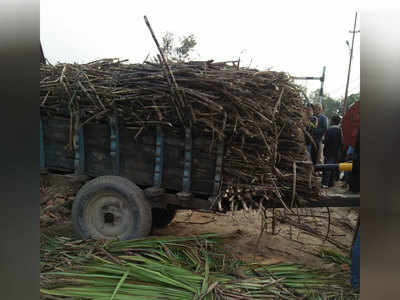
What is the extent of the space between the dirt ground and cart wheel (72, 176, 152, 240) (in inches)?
15.2

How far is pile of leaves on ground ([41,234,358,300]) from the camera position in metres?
2.49

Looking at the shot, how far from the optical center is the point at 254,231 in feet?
15.0

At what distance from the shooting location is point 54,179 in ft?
12.3

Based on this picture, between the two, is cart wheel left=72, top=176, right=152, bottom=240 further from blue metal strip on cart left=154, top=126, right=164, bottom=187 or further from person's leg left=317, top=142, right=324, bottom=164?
person's leg left=317, top=142, right=324, bottom=164

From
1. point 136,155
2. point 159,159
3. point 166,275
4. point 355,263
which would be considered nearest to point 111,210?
point 136,155

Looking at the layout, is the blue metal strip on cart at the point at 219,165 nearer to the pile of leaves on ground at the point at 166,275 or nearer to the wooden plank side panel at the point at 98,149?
the pile of leaves on ground at the point at 166,275

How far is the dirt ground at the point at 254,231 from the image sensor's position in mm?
3695

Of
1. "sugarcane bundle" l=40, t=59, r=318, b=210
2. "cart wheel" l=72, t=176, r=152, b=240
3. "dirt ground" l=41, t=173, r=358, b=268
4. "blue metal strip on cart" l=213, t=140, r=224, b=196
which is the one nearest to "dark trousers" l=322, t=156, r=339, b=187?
"dirt ground" l=41, t=173, r=358, b=268

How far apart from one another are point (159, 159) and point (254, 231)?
200 cm

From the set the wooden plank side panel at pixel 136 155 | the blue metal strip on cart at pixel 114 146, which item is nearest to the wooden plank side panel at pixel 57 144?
the wooden plank side panel at pixel 136 155

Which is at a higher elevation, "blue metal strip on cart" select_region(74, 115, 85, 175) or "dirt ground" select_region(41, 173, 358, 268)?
"blue metal strip on cart" select_region(74, 115, 85, 175)

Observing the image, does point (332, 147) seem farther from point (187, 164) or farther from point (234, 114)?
point (187, 164)
